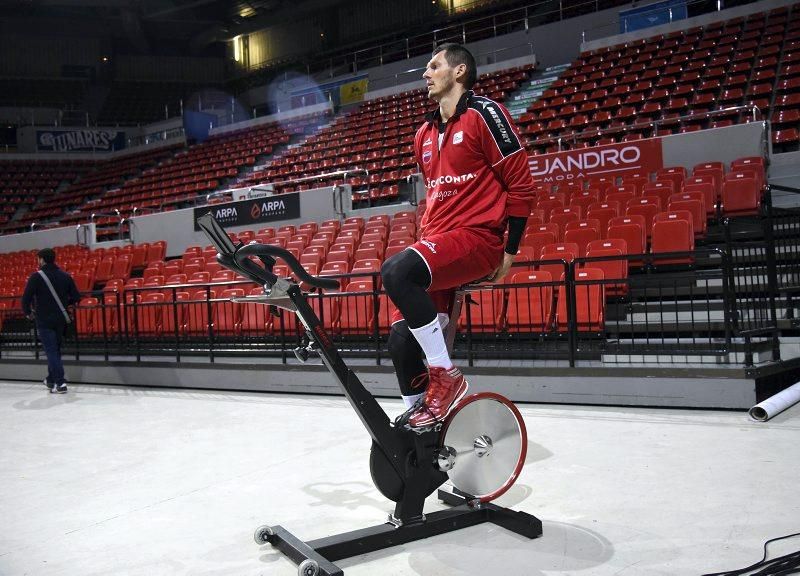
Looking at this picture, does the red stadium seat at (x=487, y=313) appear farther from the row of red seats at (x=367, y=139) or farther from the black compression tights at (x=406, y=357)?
the row of red seats at (x=367, y=139)

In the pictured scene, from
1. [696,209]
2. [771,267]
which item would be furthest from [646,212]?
[771,267]

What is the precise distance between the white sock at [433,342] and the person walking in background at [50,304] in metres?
6.67

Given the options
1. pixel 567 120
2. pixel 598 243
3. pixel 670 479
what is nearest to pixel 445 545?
pixel 670 479

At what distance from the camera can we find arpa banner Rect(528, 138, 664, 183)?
9.98 metres

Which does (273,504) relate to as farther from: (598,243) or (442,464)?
(598,243)

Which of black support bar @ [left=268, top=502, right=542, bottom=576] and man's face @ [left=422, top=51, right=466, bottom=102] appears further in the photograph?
man's face @ [left=422, top=51, right=466, bottom=102]

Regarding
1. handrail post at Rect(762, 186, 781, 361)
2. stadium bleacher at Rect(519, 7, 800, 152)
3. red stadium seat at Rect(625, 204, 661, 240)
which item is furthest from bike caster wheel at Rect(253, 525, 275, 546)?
stadium bleacher at Rect(519, 7, 800, 152)

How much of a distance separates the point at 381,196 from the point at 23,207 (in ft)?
60.7

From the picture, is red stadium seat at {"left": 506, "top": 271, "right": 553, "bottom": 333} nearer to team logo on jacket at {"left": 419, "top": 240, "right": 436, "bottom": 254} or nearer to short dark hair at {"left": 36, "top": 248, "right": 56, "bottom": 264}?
team logo on jacket at {"left": 419, "top": 240, "right": 436, "bottom": 254}

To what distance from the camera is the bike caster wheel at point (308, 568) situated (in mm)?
2211

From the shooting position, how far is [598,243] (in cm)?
643

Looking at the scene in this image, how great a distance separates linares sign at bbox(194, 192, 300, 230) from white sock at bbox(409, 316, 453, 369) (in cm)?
1021

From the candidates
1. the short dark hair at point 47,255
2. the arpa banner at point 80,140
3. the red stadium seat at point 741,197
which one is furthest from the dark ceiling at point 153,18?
the red stadium seat at point 741,197

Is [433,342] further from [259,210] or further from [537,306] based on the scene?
[259,210]
